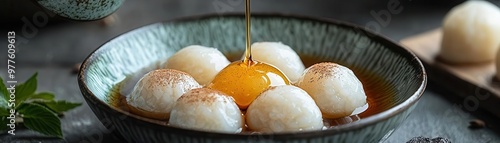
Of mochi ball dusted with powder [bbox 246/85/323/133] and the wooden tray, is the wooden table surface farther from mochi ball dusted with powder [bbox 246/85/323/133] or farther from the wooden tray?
mochi ball dusted with powder [bbox 246/85/323/133]

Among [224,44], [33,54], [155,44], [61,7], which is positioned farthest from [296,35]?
[33,54]

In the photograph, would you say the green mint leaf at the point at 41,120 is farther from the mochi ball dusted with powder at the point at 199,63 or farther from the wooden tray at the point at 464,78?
the wooden tray at the point at 464,78

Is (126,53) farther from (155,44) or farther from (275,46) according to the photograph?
(275,46)

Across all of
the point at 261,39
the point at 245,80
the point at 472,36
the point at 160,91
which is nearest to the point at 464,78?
the point at 472,36

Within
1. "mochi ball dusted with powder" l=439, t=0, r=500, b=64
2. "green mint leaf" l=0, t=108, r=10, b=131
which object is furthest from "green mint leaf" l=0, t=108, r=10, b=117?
"mochi ball dusted with powder" l=439, t=0, r=500, b=64

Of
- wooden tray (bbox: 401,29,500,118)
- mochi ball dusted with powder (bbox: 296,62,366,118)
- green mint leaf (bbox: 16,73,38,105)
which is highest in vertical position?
mochi ball dusted with powder (bbox: 296,62,366,118)

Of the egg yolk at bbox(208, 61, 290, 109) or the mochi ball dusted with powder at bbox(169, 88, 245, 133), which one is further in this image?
the egg yolk at bbox(208, 61, 290, 109)
